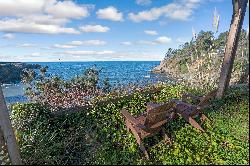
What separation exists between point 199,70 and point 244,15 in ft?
11.6

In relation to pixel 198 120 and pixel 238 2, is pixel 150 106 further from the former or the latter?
pixel 238 2

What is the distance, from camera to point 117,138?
795cm

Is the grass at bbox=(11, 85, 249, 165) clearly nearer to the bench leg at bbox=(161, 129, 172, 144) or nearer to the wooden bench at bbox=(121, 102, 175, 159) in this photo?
the bench leg at bbox=(161, 129, 172, 144)

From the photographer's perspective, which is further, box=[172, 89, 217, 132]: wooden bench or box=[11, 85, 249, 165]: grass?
box=[172, 89, 217, 132]: wooden bench

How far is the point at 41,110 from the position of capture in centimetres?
899

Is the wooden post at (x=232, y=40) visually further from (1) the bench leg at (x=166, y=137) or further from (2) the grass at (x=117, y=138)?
(1) the bench leg at (x=166, y=137)

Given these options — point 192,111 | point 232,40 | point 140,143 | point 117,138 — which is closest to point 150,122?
point 140,143

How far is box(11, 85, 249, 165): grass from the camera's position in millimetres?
6812

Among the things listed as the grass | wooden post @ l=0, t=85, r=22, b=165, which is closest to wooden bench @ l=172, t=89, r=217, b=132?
the grass

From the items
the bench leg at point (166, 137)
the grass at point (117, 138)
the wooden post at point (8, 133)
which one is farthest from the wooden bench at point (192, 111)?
the wooden post at point (8, 133)

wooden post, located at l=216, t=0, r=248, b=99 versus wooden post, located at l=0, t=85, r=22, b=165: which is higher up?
→ wooden post, located at l=216, t=0, r=248, b=99

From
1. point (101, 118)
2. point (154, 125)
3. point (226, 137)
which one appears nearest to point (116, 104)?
point (101, 118)

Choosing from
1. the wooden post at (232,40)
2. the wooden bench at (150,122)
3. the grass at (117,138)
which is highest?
the wooden post at (232,40)

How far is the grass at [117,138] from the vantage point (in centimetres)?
681
